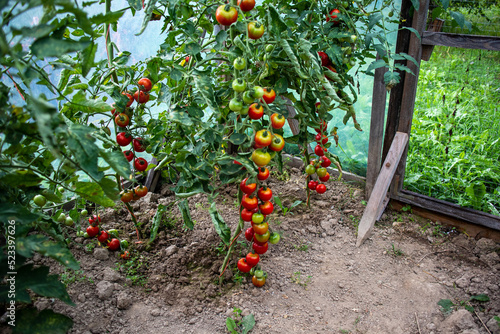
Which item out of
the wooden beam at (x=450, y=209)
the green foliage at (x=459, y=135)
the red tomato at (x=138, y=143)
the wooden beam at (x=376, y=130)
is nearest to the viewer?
the red tomato at (x=138, y=143)

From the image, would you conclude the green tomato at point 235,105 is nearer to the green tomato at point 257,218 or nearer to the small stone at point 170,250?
the green tomato at point 257,218

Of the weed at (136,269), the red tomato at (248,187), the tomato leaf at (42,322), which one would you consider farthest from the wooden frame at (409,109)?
the tomato leaf at (42,322)

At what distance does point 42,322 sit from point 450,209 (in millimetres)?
2100

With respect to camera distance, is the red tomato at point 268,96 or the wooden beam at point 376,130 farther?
the wooden beam at point 376,130

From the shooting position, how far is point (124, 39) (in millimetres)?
2385

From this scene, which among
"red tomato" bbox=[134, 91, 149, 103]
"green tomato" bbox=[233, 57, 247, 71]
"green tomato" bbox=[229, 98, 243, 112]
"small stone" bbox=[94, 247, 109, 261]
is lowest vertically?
"small stone" bbox=[94, 247, 109, 261]

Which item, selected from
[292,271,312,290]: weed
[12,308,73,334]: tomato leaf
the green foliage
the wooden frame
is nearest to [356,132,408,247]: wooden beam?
the wooden frame

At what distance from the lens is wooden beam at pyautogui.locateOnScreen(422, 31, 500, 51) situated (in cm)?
176

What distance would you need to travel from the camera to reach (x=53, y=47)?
0.77 meters

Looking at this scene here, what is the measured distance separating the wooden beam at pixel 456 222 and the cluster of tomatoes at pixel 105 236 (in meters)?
1.69

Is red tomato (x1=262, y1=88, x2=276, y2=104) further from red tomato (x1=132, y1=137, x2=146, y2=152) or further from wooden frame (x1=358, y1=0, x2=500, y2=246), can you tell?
wooden frame (x1=358, y1=0, x2=500, y2=246)

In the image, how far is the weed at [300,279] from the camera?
180 centimetres

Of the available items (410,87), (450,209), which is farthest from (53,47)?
(450,209)

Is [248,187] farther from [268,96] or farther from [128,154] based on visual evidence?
[128,154]
